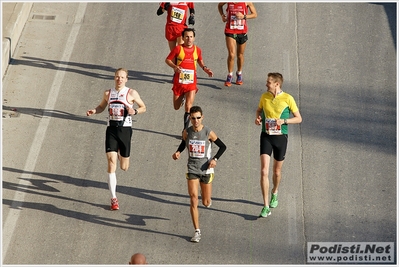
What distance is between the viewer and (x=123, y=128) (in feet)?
47.5

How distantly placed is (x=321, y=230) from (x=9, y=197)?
4562 mm


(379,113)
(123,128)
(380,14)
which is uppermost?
(380,14)

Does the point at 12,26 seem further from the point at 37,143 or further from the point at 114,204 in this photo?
the point at 114,204

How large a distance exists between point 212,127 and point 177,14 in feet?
6.71

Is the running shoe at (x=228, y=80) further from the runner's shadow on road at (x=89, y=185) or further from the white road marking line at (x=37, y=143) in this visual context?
the runner's shadow on road at (x=89, y=185)

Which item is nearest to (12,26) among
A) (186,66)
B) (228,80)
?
(228,80)

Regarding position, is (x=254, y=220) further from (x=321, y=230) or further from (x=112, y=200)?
(x=112, y=200)

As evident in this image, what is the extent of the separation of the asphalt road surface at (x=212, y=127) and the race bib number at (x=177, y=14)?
135 cm

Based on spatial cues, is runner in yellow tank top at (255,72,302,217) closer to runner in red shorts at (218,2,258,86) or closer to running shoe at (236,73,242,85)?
runner in red shorts at (218,2,258,86)

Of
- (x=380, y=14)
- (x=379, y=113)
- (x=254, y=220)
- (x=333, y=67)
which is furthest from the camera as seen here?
(x=380, y=14)

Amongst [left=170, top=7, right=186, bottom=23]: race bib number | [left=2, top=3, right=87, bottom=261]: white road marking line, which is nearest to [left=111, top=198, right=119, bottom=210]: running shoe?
[left=2, top=3, right=87, bottom=261]: white road marking line

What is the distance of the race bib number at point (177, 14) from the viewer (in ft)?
57.0

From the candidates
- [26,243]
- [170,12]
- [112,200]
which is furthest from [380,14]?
[26,243]

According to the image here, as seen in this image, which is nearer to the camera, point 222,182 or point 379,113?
point 222,182
